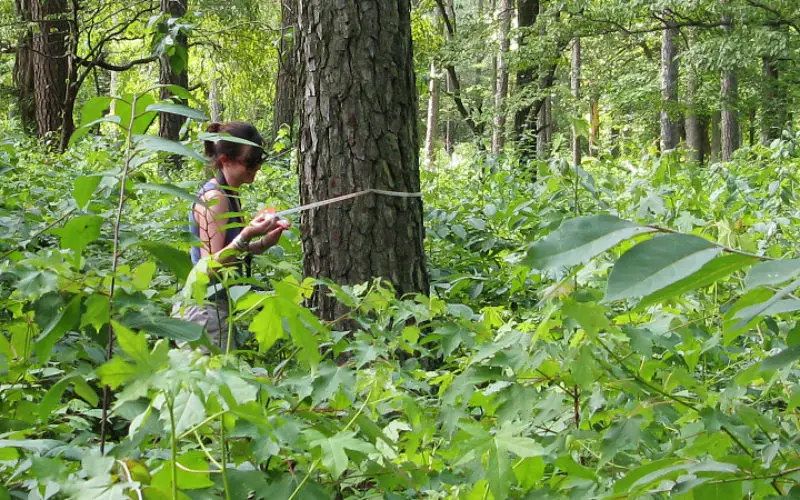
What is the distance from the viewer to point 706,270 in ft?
2.39

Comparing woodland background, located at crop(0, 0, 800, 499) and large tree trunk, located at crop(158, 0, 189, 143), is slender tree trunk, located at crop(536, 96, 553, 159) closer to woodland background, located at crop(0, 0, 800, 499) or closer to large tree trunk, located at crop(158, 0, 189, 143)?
large tree trunk, located at crop(158, 0, 189, 143)

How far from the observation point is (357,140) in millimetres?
3236

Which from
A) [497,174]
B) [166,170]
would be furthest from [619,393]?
[166,170]

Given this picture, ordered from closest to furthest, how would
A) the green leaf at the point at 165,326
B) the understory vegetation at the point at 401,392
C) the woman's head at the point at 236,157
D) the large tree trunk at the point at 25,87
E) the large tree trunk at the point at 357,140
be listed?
the understory vegetation at the point at 401,392
the green leaf at the point at 165,326
the large tree trunk at the point at 357,140
the woman's head at the point at 236,157
the large tree trunk at the point at 25,87

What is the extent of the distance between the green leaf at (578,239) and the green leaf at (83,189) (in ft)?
3.18

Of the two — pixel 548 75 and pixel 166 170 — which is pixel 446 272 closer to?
pixel 166 170

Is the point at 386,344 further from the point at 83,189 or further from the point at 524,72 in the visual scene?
the point at 524,72

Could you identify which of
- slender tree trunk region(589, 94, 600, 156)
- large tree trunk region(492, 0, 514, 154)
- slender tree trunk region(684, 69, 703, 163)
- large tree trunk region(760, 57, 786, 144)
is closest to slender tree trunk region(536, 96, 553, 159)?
large tree trunk region(492, 0, 514, 154)

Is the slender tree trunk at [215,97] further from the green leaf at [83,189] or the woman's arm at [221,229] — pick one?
the green leaf at [83,189]

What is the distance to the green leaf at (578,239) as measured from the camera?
0.75m

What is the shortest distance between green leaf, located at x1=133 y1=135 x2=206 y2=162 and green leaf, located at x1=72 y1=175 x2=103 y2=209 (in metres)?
0.11

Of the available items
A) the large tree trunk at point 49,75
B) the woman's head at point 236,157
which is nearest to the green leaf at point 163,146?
the woman's head at point 236,157

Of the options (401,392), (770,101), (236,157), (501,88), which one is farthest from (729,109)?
(401,392)

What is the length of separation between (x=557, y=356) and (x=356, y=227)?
6.07 ft
